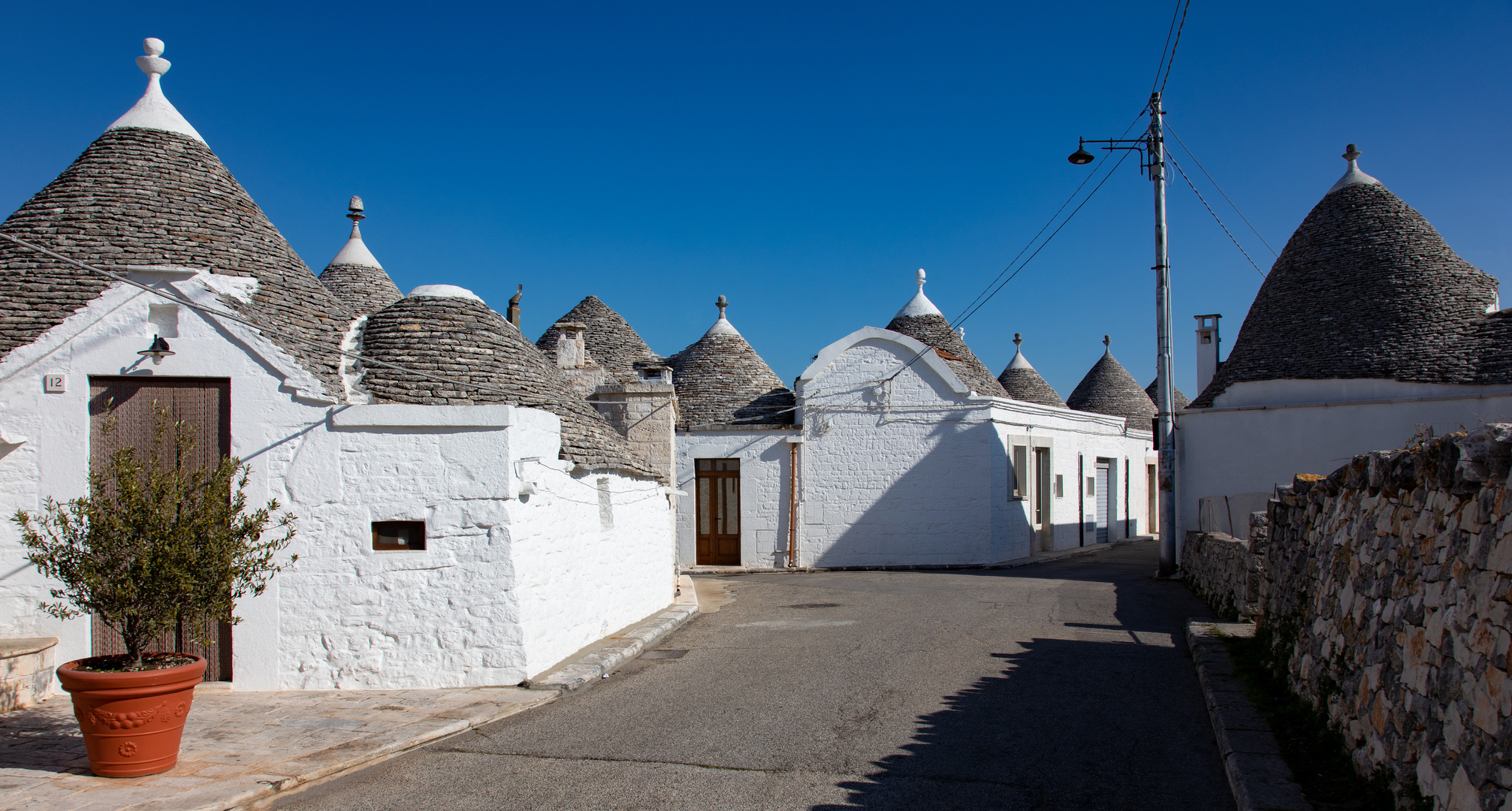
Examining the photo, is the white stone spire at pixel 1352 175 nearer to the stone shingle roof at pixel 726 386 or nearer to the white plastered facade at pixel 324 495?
the stone shingle roof at pixel 726 386

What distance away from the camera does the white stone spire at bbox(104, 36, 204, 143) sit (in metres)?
9.63

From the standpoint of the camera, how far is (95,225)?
28.2 ft

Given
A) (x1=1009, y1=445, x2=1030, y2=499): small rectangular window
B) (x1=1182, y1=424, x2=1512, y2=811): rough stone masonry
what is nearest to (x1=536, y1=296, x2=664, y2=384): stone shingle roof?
(x1=1009, y1=445, x2=1030, y2=499): small rectangular window

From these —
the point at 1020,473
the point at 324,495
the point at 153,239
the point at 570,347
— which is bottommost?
the point at 1020,473

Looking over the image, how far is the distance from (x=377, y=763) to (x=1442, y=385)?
56.9 feet

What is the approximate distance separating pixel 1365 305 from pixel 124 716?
19810 mm

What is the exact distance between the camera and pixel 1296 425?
17.2 metres

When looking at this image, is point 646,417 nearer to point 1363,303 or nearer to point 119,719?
point 119,719

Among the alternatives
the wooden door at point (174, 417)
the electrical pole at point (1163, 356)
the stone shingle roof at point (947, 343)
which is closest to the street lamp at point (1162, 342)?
the electrical pole at point (1163, 356)

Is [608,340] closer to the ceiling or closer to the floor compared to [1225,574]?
closer to the ceiling

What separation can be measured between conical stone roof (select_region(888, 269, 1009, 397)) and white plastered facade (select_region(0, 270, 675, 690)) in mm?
14553

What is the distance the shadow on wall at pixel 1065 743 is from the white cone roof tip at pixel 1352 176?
14.7 m

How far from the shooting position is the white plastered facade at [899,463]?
19.3 meters

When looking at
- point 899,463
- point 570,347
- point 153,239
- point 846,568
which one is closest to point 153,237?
point 153,239
